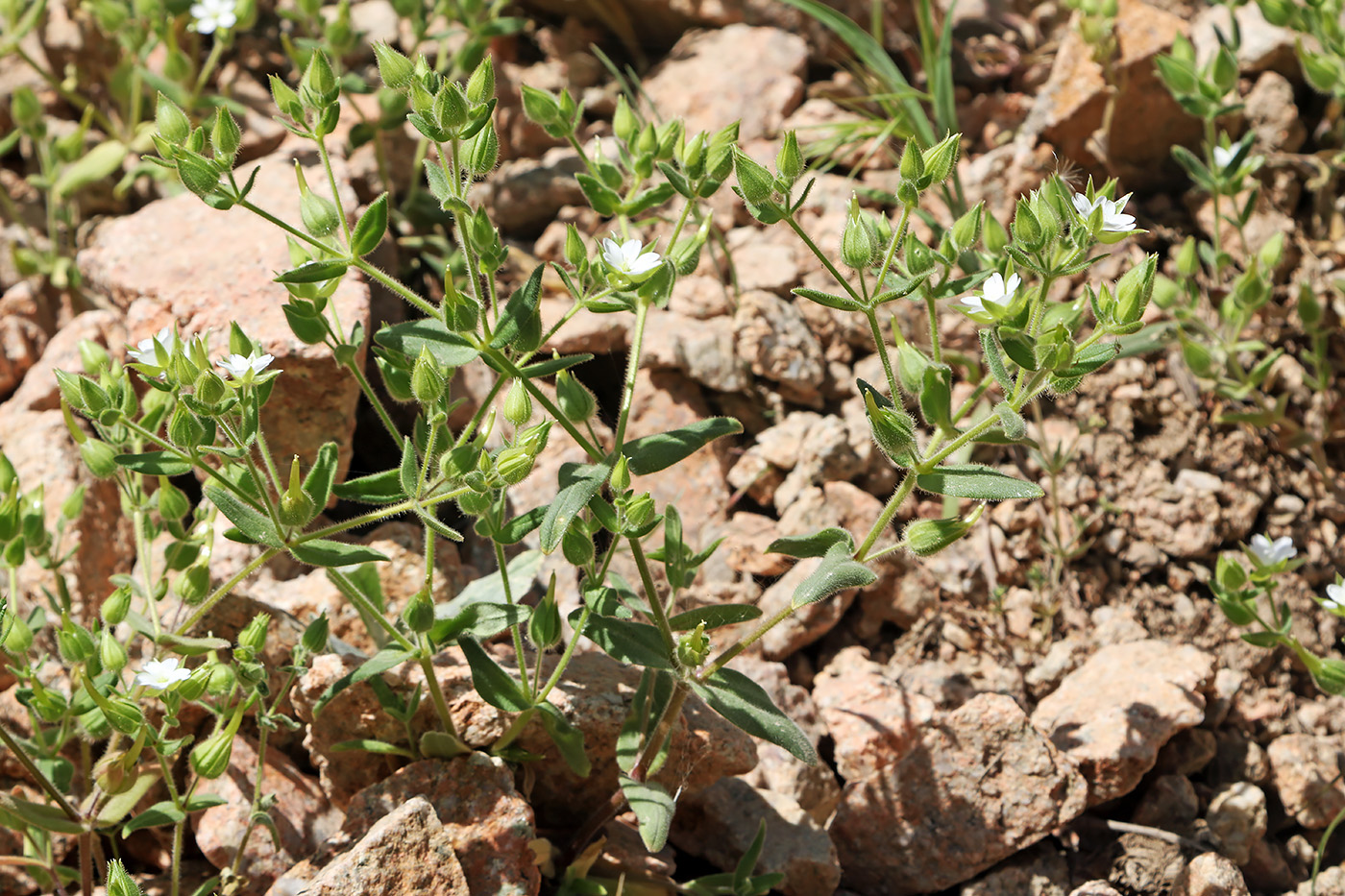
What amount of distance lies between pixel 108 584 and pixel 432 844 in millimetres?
1624

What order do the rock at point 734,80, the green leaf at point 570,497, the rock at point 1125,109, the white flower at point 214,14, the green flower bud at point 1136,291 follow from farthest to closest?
1. the rock at point 734,80
2. the rock at point 1125,109
3. the white flower at point 214,14
4. the green leaf at point 570,497
5. the green flower bud at point 1136,291

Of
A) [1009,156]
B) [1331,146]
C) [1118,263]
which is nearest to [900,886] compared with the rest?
[1118,263]

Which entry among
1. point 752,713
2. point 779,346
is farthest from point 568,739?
point 779,346

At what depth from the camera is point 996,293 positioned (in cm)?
245

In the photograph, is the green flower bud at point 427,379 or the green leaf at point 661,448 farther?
the green leaf at point 661,448

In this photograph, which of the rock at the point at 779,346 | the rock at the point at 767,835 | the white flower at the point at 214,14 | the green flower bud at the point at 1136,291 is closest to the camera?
the green flower bud at the point at 1136,291

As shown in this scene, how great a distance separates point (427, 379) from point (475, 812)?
1.05 metres

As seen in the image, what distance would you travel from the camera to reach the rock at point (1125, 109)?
4.52 meters

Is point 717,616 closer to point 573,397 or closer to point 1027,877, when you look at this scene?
point 573,397

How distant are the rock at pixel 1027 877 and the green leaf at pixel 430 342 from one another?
1881 millimetres

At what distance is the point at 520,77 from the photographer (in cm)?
506

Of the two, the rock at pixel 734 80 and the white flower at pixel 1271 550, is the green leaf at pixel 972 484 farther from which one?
the rock at pixel 734 80

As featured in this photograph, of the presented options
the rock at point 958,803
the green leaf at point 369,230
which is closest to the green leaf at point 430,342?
the green leaf at point 369,230

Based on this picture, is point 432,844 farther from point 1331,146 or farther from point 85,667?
point 1331,146
